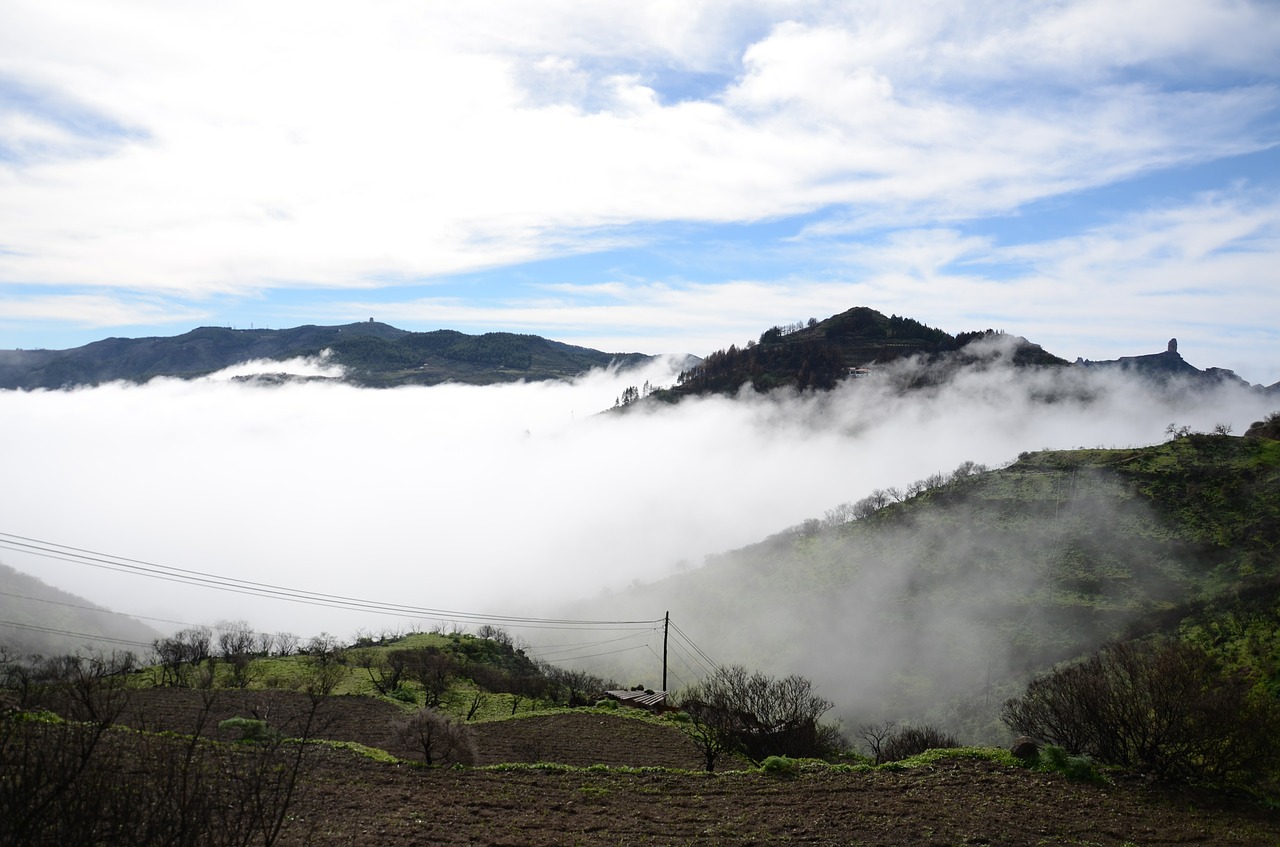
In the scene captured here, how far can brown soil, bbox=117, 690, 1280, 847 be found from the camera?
61.4 ft

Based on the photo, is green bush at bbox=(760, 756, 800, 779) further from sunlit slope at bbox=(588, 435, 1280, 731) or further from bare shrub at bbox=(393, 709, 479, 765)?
sunlit slope at bbox=(588, 435, 1280, 731)

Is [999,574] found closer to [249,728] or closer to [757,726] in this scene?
[757,726]

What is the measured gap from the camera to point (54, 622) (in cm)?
14512

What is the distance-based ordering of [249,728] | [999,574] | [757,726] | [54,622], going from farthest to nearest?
[54,622], [999,574], [757,726], [249,728]

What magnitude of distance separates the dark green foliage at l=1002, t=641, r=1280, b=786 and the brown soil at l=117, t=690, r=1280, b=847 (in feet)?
4.76

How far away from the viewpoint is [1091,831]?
19250mm

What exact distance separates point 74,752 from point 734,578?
124 meters

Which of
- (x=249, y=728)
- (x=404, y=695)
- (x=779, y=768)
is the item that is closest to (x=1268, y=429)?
(x=779, y=768)

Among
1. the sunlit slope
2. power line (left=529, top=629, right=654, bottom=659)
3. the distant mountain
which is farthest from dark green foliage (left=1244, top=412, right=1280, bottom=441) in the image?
the distant mountain

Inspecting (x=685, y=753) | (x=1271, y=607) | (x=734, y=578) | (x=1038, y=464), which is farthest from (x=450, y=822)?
(x=1038, y=464)

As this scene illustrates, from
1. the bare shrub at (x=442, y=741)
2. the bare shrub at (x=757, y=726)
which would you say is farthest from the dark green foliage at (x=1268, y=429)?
the bare shrub at (x=442, y=741)

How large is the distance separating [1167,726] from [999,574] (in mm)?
82449

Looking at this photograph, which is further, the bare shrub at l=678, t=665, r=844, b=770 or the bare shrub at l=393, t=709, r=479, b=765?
the bare shrub at l=678, t=665, r=844, b=770

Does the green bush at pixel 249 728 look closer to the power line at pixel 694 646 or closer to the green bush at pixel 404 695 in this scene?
the green bush at pixel 404 695
